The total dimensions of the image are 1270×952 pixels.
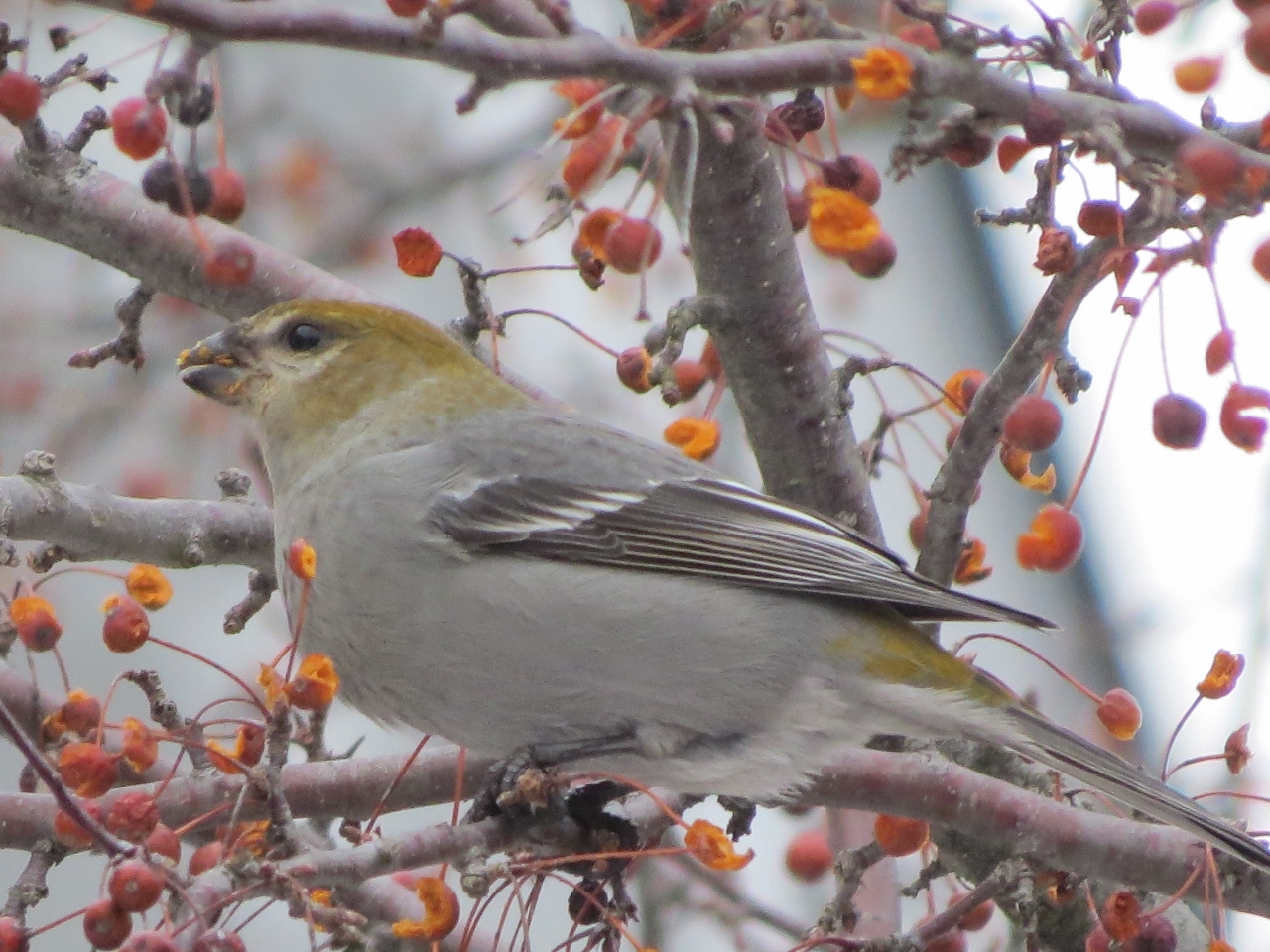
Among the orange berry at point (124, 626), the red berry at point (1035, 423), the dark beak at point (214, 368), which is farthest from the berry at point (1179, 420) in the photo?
the dark beak at point (214, 368)

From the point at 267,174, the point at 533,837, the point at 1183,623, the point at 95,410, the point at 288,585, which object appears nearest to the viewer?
the point at 533,837

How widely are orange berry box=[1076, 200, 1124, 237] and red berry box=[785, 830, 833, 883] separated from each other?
1790 millimetres

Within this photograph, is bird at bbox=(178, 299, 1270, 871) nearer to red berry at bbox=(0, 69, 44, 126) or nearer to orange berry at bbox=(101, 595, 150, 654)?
orange berry at bbox=(101, 595, 150, 654)

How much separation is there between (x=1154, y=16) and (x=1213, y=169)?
2.15 ft

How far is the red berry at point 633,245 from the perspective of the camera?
2.69 m

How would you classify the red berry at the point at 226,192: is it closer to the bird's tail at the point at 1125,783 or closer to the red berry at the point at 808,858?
the bird's tail at the point at 1125,783

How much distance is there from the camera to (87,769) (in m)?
2.36

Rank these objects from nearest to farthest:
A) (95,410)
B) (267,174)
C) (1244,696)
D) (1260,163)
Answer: (1260,163) → (1244,696) → (95,410) → (267,174)

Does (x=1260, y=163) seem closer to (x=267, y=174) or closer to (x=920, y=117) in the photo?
(x=920, y=117)

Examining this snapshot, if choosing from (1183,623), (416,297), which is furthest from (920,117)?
(416,297)

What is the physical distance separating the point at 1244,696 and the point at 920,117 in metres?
2.41

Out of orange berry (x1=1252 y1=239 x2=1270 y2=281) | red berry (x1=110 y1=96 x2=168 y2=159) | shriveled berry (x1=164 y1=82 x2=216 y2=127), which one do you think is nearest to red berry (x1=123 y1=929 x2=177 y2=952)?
shriveled berry (x1=164 y1=82 x2=216 y2=127)

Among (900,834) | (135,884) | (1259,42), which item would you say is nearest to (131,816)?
(135,884)

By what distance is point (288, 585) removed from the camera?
3123mm
